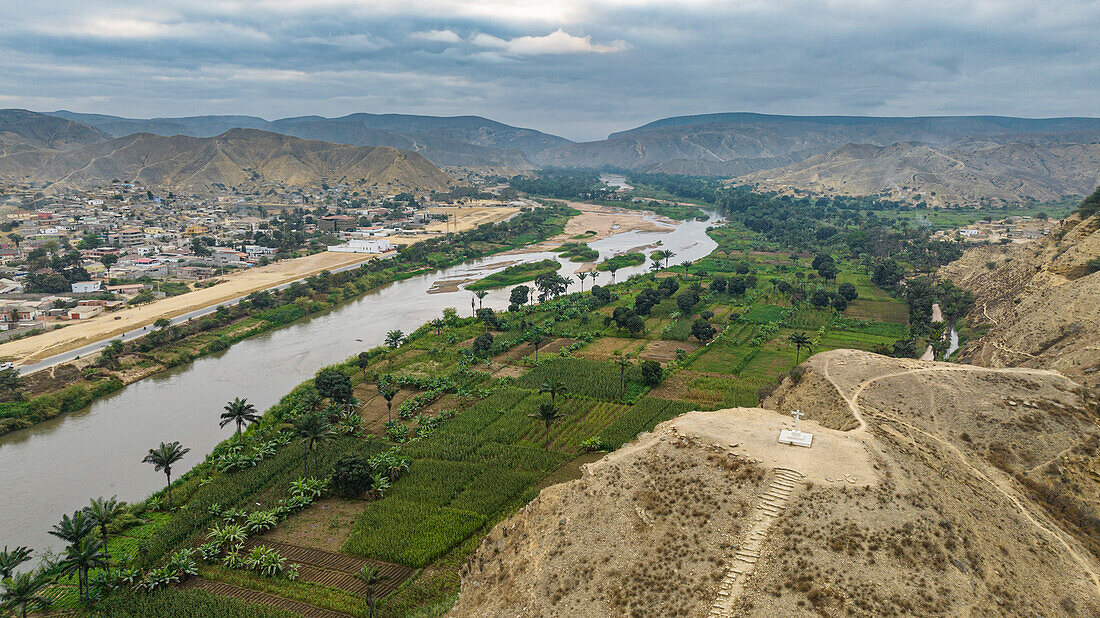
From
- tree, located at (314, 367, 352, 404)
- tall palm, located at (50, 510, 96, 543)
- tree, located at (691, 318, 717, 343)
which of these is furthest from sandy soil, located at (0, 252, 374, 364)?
tree, located at (691, 318, 717, 343)

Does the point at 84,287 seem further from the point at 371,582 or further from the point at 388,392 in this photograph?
the point at 371,582

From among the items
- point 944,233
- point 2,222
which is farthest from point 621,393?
point 2,222

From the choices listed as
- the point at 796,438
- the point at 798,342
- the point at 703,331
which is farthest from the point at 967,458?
the point at 703,331

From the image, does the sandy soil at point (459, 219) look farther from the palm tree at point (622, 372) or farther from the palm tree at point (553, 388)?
the palm tree at point (553, 388)

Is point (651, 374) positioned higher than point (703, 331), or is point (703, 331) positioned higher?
point (703, 331)

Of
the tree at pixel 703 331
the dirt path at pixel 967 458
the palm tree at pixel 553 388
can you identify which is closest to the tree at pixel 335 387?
the palm tree at pixel 553 388

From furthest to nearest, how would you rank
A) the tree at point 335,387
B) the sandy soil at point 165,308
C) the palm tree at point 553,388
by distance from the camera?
1. the sandy soil at point 165,308
2. the tree at point 335,387
3. the palm tree at point 553,388
